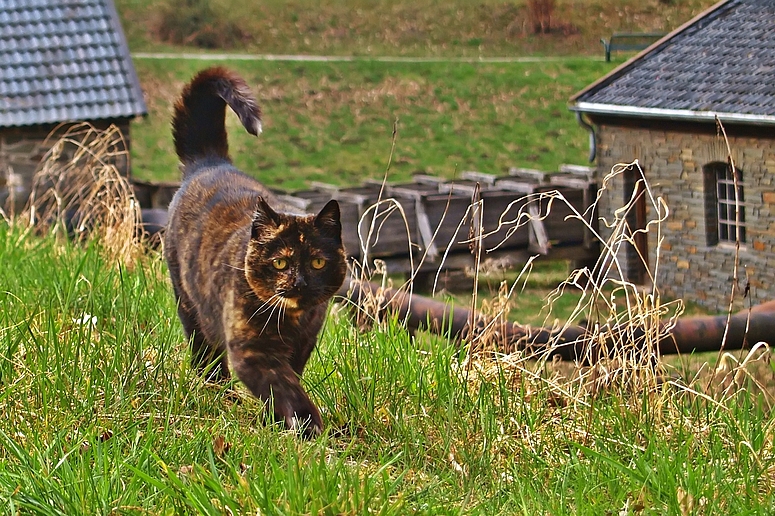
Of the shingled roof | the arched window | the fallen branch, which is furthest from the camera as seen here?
the arched window

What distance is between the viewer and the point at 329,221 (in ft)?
11.6

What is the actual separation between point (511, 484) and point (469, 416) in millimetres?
421

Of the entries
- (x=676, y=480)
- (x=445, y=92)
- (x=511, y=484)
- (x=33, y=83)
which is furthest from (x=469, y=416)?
(x=445, y=92)

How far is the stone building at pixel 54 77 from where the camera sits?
46.5ft

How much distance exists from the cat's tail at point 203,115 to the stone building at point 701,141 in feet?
38.9

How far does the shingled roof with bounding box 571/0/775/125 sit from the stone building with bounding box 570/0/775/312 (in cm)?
2

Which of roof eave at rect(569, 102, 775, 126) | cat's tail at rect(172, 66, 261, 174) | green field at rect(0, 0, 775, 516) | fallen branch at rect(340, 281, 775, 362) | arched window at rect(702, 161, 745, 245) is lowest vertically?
arched window at rect(702, 161, 745, 245)

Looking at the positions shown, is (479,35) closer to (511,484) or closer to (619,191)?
(619,191)

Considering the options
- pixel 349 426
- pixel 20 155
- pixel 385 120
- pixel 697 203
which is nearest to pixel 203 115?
pixel 349 426

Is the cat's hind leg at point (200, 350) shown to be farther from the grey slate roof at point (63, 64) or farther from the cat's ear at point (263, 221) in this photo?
the grey slate roof at point (63, 64)

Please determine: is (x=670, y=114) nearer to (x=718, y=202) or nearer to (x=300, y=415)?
(x=718, y=202)

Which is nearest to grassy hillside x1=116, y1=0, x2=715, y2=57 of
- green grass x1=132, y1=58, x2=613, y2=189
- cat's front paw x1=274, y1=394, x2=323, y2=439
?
green grass x1=132, y1=58, x2=613, y2=189

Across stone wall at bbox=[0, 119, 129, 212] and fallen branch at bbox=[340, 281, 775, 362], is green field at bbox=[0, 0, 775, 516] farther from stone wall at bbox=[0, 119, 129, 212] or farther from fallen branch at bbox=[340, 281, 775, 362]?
stone wall at bbox=[0, 119, 129, 212]

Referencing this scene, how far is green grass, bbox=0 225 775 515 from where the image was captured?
2.70 meters
